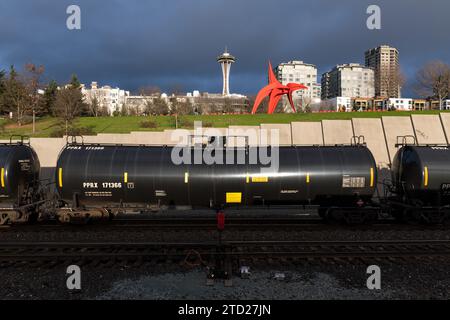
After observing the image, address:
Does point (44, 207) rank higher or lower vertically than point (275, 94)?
lower

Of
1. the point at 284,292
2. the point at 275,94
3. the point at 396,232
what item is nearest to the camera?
the point at 284,292

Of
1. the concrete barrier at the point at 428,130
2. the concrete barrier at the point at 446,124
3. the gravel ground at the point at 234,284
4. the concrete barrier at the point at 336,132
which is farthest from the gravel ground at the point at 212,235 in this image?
the concrete barrier at the point at 446,124

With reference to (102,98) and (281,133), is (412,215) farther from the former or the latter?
(102,98)

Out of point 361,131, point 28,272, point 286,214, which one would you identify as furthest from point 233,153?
point 361,131

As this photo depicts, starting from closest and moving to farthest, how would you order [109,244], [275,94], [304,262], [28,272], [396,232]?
1. [28,272]
2. [304,262]
3. [109,244]
4. [396,232]
5. [275,94]

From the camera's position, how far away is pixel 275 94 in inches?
1291

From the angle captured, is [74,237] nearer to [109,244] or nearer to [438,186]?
[109,244]

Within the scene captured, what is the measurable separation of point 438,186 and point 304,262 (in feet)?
28.4

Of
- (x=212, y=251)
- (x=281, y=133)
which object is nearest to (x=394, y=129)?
(x=281, y=133)

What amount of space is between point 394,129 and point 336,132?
5070mm

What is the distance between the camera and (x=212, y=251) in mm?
10602

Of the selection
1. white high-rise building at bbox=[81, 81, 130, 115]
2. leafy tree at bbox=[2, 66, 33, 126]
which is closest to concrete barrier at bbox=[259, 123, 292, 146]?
leafy tree at bbox=[2, 66, 33, 126]

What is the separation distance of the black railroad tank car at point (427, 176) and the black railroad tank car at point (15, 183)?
704 inches

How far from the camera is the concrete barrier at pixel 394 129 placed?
27.7 meters
